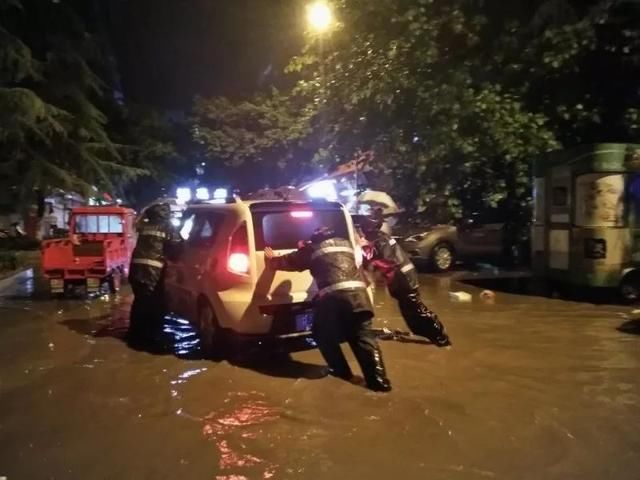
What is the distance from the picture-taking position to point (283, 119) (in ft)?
102

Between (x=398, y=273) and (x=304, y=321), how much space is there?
141cm

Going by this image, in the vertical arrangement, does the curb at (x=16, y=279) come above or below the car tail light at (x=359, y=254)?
below

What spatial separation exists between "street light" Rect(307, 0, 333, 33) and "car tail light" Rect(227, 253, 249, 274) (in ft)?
31.1

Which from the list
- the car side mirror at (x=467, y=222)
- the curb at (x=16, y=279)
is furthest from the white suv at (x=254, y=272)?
the car side mirror at (x=467, y=222)

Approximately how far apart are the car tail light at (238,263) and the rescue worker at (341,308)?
33.3 inches

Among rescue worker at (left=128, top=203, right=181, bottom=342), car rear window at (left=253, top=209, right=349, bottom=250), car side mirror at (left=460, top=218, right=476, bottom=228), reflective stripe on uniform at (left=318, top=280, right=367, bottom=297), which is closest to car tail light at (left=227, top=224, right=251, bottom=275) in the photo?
car rear window at (left=253, top=209, right=349, bottom=250)

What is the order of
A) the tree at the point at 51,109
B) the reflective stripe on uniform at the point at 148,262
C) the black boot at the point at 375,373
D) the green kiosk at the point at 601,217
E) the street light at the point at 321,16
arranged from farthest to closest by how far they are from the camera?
1. the tree at the point at 51,109
2. the street light at the point at 321,16
3. the green kiosk at the point at 601,217
4. the reflective stripe on uniform at the point at 148,262
5. the black boot at the point at 375,373

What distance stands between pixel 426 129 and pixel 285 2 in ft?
43.9

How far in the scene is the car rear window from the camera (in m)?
7.77

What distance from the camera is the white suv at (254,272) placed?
297 inches

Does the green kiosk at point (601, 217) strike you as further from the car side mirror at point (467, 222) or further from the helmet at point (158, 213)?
the helmet at point (158, 213)

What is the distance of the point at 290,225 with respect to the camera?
797 centimetres

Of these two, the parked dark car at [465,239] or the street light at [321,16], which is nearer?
the street light at [321,16]

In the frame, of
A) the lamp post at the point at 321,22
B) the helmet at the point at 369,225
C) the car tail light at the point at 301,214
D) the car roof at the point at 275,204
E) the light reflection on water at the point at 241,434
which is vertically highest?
the lamp post at the point at 321,22
